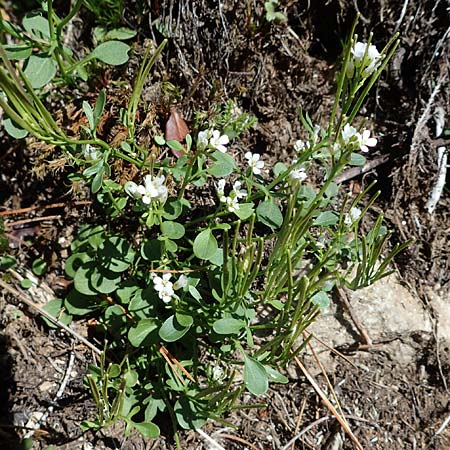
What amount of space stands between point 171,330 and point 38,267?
83 cm

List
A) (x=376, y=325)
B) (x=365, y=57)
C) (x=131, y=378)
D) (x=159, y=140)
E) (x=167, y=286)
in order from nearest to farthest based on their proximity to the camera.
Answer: (x=365, y=57)
(x=167, y=286)
(x=131, y=378)
(x=159, y=140)
(x=376, y=325)

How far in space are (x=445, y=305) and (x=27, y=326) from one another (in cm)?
190

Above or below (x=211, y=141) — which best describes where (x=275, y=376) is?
below

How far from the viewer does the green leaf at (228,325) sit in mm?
1910

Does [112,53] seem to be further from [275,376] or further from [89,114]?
[275,376]

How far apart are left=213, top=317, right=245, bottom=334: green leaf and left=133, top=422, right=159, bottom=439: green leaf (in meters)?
0.49

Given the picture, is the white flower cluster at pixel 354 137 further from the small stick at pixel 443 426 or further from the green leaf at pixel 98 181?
the small stick at pixel 443 426

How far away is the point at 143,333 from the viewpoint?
2.09 metres

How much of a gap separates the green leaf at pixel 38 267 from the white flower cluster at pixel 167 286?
0.76 meters

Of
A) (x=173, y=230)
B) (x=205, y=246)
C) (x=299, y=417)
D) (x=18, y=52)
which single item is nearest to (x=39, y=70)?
(x=18, y=52)

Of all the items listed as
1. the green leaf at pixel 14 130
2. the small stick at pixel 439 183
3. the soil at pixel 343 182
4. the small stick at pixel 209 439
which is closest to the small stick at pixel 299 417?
the soil at pixel 343 182

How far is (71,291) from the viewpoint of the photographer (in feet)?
7.77

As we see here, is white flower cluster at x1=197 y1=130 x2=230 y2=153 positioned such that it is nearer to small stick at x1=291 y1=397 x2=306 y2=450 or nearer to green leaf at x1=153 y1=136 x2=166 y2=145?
green leaf at x1=153 y1=136 x2=166 y2=145

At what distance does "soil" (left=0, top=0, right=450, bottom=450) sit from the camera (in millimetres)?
2363
